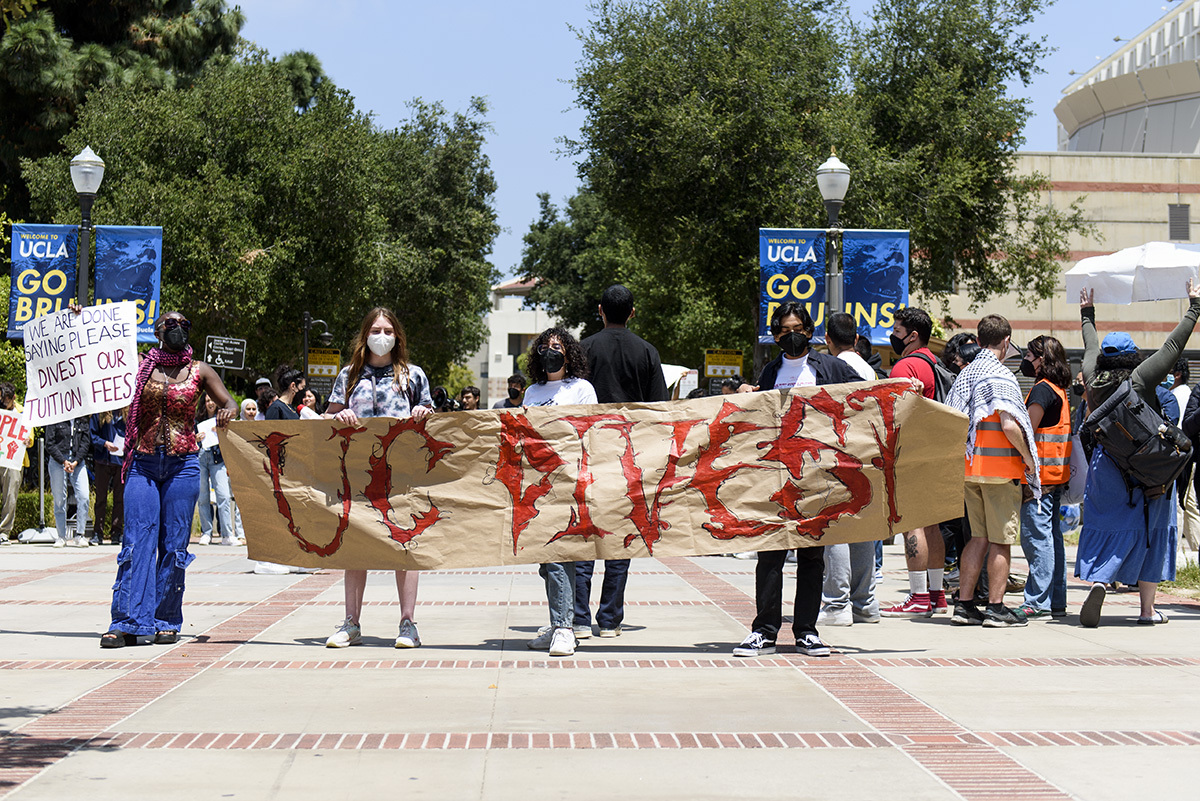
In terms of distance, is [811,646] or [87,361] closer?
[811,646]

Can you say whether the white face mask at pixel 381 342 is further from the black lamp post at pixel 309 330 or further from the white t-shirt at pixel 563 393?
the black lamp post at pixel 309 330

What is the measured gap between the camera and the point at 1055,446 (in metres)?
9.53

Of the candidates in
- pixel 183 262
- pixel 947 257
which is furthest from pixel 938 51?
pixel 183 262

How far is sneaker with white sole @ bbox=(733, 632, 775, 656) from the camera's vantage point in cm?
768

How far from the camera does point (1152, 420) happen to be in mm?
8898

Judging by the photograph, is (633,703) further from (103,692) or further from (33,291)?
(33,291)

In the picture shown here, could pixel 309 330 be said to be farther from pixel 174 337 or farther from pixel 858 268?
pixel 174 337

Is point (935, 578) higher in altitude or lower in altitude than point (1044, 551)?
lower

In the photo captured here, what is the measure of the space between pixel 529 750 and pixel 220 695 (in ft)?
6.30

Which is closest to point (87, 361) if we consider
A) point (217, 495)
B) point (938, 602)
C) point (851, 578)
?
point (851, 578)

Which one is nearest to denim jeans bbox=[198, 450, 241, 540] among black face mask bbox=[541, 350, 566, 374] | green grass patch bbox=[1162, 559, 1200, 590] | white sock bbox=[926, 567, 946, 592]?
black face mask bbox=[541, 350, 566, 374]

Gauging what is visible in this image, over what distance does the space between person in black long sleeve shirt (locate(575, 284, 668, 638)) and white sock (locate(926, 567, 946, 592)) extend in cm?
252

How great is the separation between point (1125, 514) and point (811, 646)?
2.73 meters

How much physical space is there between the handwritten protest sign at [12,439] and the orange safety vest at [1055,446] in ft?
37.8
